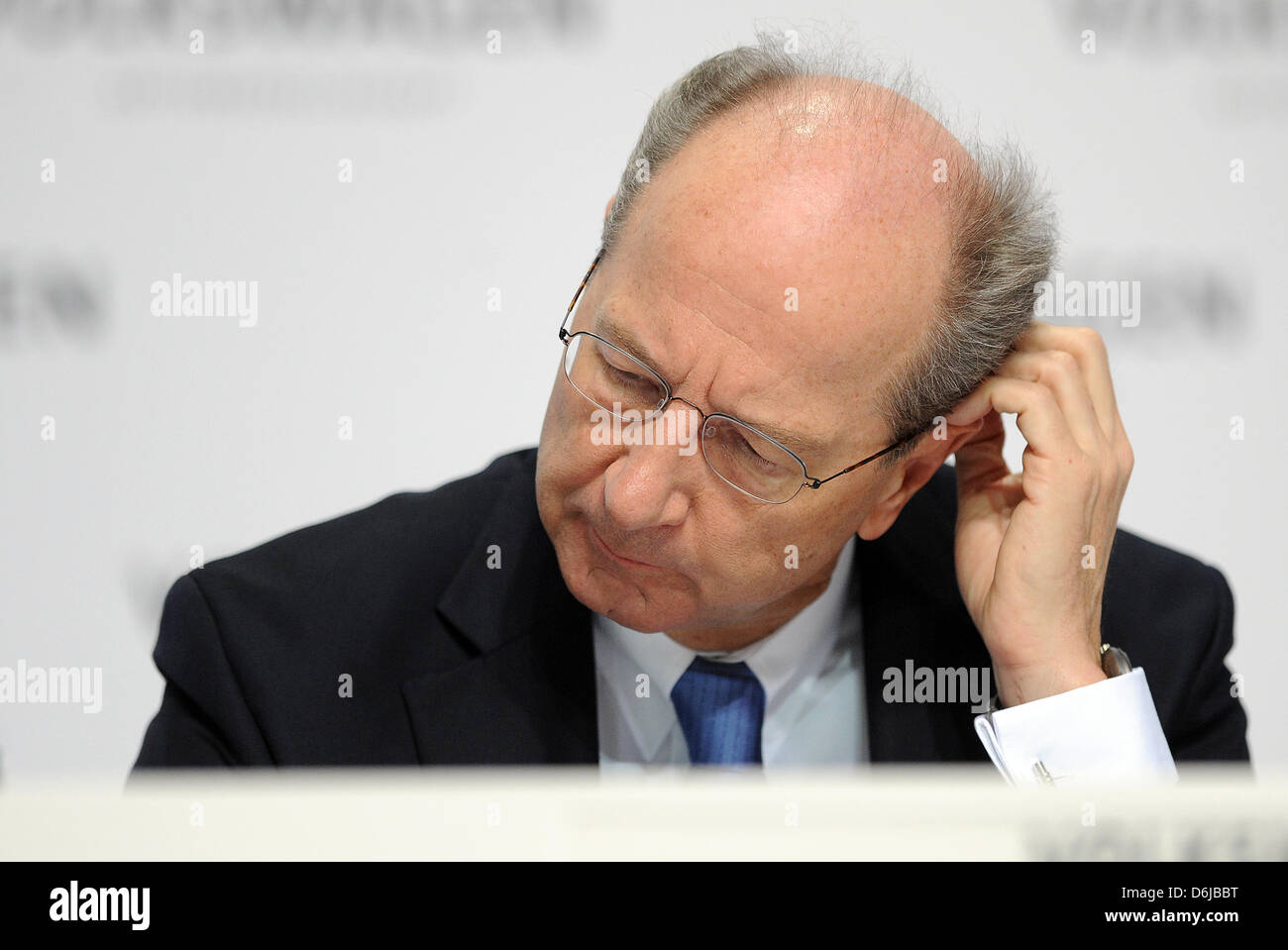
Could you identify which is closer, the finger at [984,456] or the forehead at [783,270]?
the forehead at [783,270]

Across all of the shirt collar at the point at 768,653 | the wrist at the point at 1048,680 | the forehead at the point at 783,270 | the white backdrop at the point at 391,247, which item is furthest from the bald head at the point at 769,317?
the white backdrop at the point at 391,247

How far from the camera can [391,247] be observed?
86.5 inches

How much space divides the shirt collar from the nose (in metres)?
0.30

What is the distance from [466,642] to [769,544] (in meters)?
0.42

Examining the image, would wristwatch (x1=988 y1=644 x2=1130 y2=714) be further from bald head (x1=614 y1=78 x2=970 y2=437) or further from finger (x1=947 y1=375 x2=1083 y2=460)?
bald head (x1=614 y1=78 x2=970 y2=437)

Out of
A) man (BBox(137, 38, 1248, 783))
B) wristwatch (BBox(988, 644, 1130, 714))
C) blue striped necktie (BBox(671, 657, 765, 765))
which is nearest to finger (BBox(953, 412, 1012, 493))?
man (BBox(137, 38, 1248, 783))

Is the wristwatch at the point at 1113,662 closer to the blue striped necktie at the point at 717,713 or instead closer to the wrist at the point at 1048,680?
the wrist at the point at 1048,680

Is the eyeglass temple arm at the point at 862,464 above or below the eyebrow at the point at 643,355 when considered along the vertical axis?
below

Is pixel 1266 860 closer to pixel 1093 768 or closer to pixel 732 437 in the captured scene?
pixel 732 437

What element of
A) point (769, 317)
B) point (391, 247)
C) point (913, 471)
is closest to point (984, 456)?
point (913, 471)

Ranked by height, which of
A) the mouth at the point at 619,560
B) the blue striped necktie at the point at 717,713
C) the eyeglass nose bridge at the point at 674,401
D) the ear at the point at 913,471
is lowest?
the blue striped necktie at the point at 717,713

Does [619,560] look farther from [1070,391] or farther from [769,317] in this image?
[1070,391]

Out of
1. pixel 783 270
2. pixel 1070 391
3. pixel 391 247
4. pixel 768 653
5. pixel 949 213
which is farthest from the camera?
pixel 391 247

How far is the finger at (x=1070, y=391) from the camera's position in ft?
4.82
